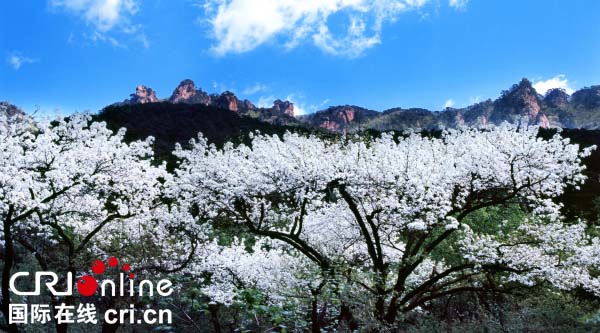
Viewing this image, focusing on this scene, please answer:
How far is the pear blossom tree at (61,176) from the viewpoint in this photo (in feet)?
37.7

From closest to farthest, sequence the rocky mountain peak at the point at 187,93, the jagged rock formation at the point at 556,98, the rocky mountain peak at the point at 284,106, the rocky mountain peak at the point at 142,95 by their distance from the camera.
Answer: the jagged rock formation at the point at 556,98 < the rocky mountain peak at the point at 284,106 < the rocky mountain peak at the point at 142,95 < the rocky mountain peak at the point at 187,93

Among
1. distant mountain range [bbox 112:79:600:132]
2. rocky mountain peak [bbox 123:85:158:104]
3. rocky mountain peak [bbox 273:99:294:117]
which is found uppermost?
rocky mountain peak [bbox 123:85:158:104]

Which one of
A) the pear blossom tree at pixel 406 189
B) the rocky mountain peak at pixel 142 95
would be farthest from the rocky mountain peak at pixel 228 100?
the pear blossom tree at pixel 406 189

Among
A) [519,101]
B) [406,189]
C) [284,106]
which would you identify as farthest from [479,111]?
[406,189]

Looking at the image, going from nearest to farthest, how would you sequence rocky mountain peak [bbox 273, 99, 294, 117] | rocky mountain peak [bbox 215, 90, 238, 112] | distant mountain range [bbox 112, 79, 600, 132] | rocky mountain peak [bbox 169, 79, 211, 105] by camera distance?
distant mountain range [bbox 112, 79, 600, 132] → rocky mountain peak [bbox 215, 90, 238, 112] → rocky mountain peak [bbox 273, 99, 294, 117] → rocky mountain peak [bbox 169, 79, 211, 105]

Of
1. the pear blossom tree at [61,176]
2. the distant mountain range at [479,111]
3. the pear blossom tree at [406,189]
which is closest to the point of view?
the pear blossom tree at [61,176]

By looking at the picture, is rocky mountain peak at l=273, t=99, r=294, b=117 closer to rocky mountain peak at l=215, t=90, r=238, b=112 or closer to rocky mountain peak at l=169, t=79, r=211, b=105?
rocky mountain peak at l=215, t=90, r=238, b=112

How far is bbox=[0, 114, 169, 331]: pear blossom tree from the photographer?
37.7 ft

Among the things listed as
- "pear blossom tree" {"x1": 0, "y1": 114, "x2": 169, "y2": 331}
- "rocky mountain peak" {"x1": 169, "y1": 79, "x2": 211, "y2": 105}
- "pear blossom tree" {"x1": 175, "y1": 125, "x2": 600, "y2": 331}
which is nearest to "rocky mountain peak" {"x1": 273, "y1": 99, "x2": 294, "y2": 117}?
"rocky mountain peak" {"x1": 169, "y1": 79, "x2": 211, "y2": 105}

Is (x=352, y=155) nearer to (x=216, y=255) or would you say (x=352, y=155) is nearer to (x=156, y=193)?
(x=156, y=193)

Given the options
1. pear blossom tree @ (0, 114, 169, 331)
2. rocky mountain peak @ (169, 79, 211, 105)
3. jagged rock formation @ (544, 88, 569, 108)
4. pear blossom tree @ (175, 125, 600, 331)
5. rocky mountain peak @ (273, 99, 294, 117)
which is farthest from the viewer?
rocky mountain peak @ (169, 79, 211, 105)

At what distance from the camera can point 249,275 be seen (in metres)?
18.3

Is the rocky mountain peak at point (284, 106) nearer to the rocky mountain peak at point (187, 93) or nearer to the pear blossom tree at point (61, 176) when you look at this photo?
the rocky mountain peak at point (187, 93)

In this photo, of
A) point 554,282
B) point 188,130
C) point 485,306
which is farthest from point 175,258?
point 188,130
